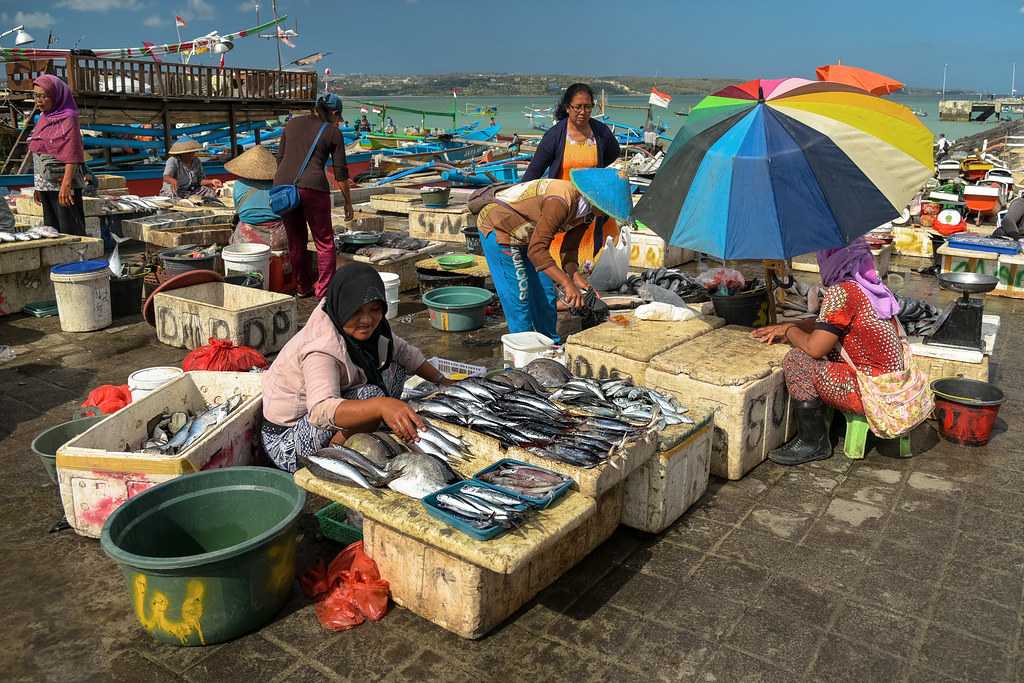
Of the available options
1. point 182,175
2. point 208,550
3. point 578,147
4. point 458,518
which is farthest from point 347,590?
point 182,175

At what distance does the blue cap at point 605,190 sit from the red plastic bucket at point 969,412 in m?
2.52

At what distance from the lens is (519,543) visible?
2916mm

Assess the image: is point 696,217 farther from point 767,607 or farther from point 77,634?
point 77,634

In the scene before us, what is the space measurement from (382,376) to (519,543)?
5.76ft

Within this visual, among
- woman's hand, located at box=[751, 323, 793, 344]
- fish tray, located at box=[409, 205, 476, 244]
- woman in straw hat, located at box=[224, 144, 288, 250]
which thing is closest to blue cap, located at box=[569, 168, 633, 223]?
woman's hand, located at box=[751, 323, 793, 344]

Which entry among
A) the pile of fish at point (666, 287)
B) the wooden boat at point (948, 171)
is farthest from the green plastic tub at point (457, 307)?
the wooden boat at point (948, 171)

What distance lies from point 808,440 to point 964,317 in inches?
74.6

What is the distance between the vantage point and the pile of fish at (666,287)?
274 inches

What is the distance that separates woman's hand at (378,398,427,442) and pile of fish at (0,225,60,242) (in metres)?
6.57

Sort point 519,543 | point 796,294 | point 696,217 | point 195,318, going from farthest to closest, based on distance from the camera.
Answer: point 796,294
point 195,318
point 696,217
point 519,543

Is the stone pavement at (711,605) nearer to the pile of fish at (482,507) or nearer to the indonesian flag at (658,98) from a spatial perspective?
the pile of fish at (482,507)

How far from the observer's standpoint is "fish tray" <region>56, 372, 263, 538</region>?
3830mm

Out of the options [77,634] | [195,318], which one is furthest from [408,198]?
[77,634]

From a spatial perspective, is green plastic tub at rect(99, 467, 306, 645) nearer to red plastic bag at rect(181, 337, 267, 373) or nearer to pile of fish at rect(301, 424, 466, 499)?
pile of fish at rect(301, 424, 466, 499)
